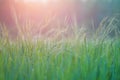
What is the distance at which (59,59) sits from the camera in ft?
6.22

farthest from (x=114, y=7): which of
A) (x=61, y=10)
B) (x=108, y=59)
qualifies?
(x=108, y=59)

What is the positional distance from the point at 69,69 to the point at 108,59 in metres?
0.33

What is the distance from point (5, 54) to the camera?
1.87 metres

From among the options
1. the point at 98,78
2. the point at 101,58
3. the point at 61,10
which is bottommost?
the point at 98,78

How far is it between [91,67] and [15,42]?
0.52 metres

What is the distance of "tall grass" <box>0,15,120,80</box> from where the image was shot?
1768 millimetres

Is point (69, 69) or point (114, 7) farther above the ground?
point (114, 7)

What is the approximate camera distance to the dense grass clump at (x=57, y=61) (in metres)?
1.77

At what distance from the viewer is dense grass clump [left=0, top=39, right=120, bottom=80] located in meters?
1.77

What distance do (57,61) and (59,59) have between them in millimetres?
18

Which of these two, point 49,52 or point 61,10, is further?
point 61,10

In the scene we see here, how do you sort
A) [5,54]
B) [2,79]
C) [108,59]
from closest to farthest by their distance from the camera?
[2,79] → [5,54] → [108,59]

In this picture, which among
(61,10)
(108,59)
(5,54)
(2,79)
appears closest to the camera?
(2,79)

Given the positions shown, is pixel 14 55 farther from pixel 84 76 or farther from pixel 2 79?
pixel 84 76
